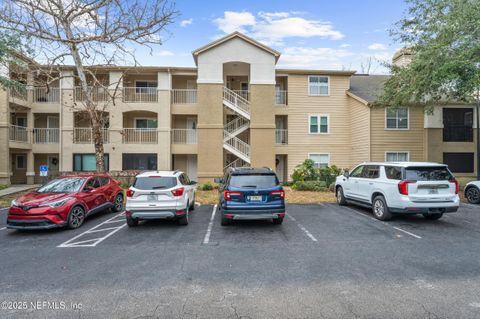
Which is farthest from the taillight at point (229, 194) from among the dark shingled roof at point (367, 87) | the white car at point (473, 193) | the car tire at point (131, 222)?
the dark shingled roof at point (367, 87)

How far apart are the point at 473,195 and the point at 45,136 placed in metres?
27.7

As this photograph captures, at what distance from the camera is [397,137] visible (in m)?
18.9

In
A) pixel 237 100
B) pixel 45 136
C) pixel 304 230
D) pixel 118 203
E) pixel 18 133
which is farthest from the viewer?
pixel 45 136

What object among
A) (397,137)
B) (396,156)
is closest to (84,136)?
(397,137)

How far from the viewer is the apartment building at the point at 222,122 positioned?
1795cm

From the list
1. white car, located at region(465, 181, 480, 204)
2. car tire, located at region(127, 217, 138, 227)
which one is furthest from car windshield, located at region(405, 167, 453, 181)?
car tire, located at region(127, 217, 138, 227)

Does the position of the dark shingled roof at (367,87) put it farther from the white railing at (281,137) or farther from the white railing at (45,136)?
the white railing at (45,136)

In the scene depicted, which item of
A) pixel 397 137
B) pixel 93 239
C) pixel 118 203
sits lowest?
pixel 93 239

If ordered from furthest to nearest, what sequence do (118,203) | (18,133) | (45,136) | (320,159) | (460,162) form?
(320,159), (45,136), (460,162), (18,133), (118,203)

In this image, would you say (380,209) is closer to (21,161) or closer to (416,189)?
(416,189)

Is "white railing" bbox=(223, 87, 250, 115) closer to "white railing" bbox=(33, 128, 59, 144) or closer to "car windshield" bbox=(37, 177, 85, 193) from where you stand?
"car windshield" bbox=(37, 177, 85, 193)

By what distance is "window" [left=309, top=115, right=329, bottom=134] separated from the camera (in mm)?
20469

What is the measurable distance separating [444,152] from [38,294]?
81.3ft

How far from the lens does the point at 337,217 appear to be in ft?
30.3
